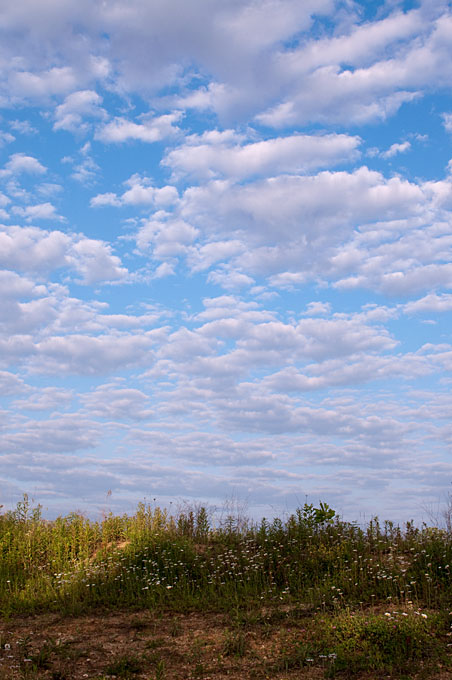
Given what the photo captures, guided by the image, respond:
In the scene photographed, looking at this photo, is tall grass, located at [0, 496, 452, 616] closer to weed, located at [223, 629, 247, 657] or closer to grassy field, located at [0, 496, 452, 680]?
grassy field, located at [0, 496, 452, 680]

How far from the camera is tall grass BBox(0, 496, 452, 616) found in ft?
29.2

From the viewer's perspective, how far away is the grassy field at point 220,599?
682 centimetres

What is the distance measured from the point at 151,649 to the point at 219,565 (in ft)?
11.1

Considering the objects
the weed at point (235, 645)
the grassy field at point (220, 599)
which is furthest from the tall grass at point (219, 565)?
the weed at point (235, 645)

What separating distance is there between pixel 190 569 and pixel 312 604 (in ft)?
9.62

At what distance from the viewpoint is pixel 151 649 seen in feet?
24.4

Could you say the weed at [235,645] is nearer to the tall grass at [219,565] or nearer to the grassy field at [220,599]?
the grassy field at [220,599]

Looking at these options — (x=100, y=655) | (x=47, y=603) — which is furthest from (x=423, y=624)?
(x=47, y=603)

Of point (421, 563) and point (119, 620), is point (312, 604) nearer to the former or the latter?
point (421, 563)

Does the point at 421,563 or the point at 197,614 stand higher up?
the point at 421,563

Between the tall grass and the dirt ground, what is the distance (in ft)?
2.22

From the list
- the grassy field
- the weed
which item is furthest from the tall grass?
the weed

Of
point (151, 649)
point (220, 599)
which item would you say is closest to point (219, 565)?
point (220, 599)

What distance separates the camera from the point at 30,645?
7.71m
